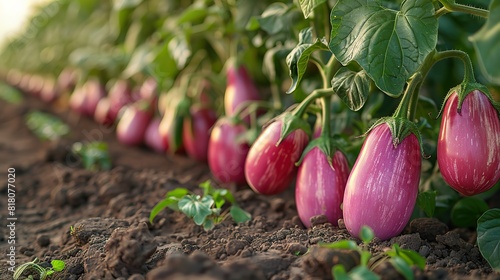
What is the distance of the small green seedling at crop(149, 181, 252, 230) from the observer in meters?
1.42

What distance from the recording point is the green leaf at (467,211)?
1.51m

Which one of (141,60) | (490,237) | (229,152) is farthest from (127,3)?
(490,237)

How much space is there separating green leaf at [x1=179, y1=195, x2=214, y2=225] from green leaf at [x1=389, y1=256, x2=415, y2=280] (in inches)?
20.2

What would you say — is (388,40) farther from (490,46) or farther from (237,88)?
(237,88)

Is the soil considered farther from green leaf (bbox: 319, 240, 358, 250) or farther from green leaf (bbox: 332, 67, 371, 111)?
green leaf (bbox: 332, 67, 371, 111)

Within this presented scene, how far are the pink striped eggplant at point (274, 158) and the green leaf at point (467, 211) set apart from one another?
407 millimetres

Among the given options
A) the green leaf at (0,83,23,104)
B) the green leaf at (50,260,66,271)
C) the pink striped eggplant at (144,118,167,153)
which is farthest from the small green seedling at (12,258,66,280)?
the green leaf at (0,83,23,104)

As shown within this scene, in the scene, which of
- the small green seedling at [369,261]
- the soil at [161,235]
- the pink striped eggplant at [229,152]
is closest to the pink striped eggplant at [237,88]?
the pink striped eggplant at [229,152]

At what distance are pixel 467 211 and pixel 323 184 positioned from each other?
39cm

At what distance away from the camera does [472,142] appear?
1190mm

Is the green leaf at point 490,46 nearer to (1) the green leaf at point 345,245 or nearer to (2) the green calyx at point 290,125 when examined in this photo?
(1) the green leaf at point 345,245

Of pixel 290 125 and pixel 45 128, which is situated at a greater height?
pixel 290 125

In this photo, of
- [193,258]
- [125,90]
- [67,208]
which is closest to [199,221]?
[193,258]

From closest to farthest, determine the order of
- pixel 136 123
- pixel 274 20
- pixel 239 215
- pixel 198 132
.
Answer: pixel 239 215 < pixel 274 20 < pixel 198 132 < pixel 136 123
